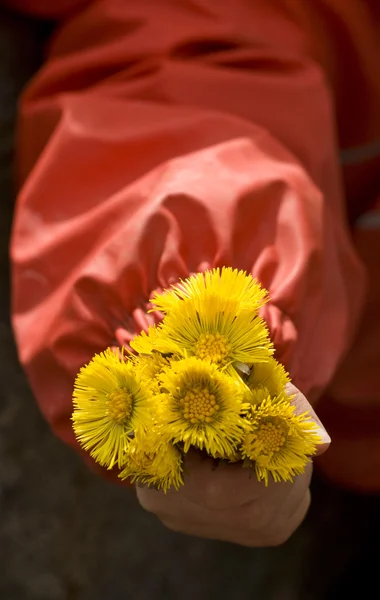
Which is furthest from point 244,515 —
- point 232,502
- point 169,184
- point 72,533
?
point 72,533

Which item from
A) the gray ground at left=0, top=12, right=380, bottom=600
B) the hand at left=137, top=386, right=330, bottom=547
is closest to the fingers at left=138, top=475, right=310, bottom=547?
the hand at left=137, top=386, right=330, bottom=547

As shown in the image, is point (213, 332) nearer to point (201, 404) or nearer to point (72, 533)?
point (201, 404)

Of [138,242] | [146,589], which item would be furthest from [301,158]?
[146,589]

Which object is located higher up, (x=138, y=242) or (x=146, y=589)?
(x=138, y=242)

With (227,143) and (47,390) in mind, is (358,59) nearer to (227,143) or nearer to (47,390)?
(227,143)

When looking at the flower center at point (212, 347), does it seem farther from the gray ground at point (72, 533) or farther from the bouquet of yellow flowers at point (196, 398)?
the gray ground at point (72, 533)
